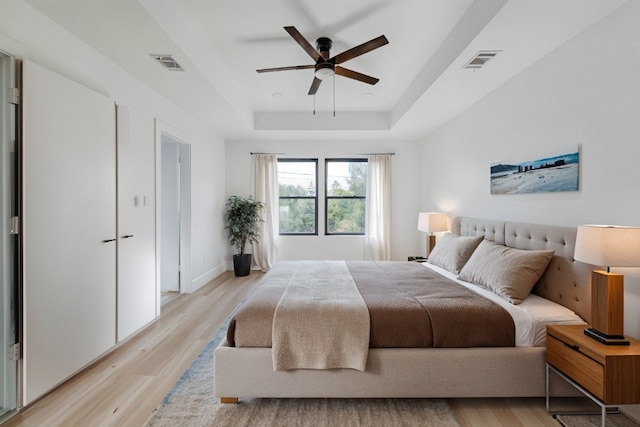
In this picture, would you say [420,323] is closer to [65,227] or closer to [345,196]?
[65,227]

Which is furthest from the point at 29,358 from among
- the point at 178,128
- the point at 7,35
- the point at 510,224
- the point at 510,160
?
the point at 510,160

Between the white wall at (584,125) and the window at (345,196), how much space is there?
2.60 meters

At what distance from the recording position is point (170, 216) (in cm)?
443

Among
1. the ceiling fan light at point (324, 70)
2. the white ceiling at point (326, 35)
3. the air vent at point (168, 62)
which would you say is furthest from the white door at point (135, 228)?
the ceiling fan light at point (324, 70)

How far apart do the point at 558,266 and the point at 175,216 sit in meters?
4.39

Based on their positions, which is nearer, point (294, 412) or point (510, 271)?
point (294, 412)

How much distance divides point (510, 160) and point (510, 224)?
0.63m

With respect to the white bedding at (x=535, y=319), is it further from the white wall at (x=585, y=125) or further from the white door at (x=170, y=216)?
the white door at (x=170, y=216)

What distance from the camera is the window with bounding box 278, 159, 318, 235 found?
19.3 feet

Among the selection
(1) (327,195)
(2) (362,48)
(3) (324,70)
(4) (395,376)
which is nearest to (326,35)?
(3) (324,70)

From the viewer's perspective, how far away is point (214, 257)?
5.23 meters

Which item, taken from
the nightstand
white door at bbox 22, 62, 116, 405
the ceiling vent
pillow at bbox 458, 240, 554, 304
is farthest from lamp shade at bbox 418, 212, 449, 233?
white door at bbox 22, 62, 116, 405

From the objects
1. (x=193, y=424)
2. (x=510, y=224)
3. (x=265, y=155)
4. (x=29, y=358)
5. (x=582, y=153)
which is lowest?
(x=193, y=424)

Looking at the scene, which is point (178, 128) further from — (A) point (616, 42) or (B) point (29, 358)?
(A) point (616, 42)
